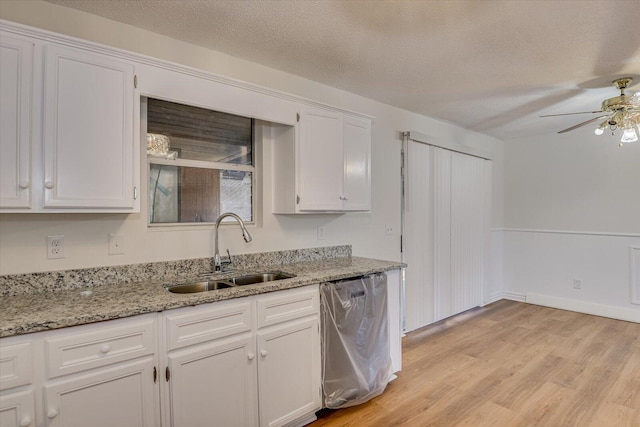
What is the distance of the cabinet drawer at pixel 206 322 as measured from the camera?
160 centimetres

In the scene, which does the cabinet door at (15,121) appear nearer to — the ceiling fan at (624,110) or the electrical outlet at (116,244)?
the electrical outlet at (116,244)

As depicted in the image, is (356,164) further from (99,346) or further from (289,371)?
(99,346)

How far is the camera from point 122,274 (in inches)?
77.7

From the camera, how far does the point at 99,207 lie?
1.71 m

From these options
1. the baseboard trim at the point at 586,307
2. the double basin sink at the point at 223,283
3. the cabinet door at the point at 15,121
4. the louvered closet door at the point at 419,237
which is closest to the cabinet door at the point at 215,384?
the double basin sink at the point at 223,283

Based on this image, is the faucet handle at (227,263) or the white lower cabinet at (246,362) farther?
the faucet handle at (227,263)

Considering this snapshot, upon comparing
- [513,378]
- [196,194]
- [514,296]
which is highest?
[196,194]

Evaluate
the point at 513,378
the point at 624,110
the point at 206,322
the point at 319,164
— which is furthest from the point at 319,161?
the point at 624,110

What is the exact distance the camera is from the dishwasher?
7.19 feet

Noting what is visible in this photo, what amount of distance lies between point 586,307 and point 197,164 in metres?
4.95

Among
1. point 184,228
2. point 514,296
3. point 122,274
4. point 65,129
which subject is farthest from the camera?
point 514,296

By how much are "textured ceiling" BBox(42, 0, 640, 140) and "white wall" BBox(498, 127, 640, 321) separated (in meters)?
1.51

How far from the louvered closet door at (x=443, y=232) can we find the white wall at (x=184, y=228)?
0.27 m

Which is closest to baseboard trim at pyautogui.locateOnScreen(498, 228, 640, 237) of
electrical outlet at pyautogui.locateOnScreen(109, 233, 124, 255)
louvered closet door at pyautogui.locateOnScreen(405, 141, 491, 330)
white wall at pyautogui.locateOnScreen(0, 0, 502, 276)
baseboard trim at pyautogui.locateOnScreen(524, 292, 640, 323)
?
louvered closet door at pyautogui.locateOnScreen(405, 141, 491, 330)
